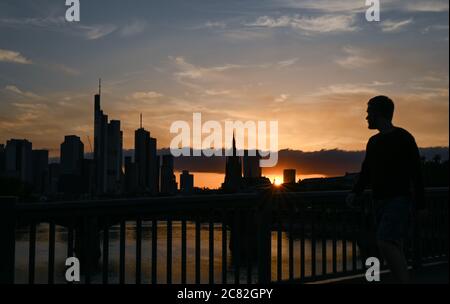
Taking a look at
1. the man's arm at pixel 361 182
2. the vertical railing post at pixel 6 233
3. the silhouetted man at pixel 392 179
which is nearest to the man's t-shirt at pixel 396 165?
the silhouetted man at pixel 392 179

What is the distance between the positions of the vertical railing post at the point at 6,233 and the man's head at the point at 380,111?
321cm

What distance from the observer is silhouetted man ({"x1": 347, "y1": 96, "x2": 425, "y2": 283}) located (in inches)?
185

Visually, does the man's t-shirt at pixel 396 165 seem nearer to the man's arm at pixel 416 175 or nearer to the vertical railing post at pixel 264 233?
the man's arm at pixel 416 175

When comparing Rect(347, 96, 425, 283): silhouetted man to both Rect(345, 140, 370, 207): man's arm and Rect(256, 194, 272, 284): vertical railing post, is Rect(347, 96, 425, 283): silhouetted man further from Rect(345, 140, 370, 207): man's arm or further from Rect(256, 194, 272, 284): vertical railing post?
Rect(256, 194, 272, 284): vertical railing post

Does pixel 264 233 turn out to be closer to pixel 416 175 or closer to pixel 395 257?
pixel 395 257

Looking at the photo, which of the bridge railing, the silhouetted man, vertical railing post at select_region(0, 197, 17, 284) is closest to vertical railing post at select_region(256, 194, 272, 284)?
A: the bridge railing

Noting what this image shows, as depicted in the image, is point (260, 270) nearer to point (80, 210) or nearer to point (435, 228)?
point (80, 210)

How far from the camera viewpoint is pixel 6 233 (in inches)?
176

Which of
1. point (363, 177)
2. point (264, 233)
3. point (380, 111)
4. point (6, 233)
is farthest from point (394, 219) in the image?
point (6, 233)

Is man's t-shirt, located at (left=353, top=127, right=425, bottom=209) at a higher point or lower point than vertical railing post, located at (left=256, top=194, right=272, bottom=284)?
higher

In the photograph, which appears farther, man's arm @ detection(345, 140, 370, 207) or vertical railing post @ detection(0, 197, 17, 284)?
man's arm @ detection(345, 140, 370, 207)

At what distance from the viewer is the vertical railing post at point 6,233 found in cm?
447

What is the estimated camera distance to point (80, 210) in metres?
4.59
